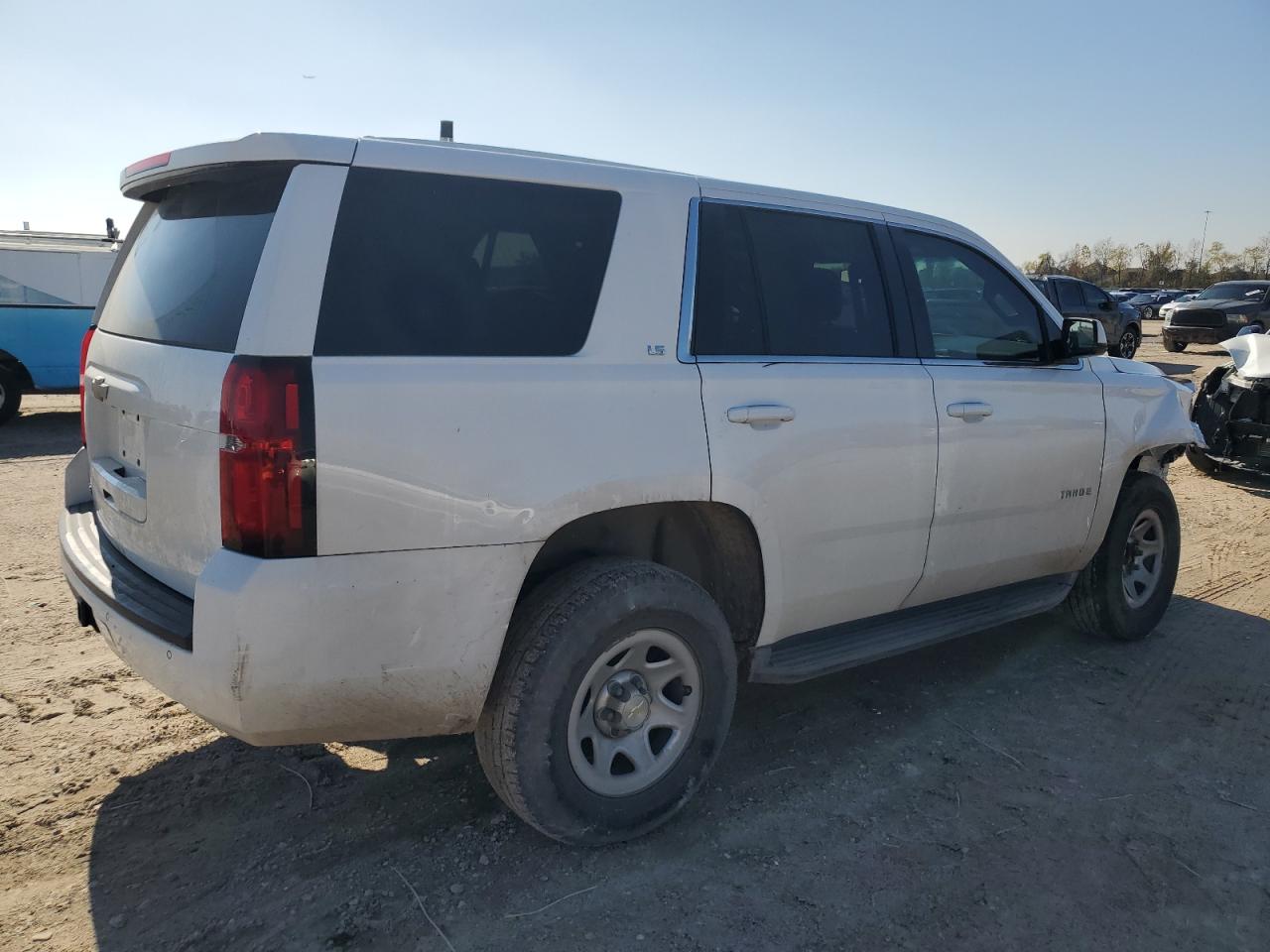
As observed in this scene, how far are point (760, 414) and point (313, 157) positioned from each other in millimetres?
1522

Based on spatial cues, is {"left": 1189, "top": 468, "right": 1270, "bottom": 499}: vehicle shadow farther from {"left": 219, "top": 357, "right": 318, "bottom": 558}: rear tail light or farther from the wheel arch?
{"left": 219, "top": 357, "right": 318, "bottom": 558}: rear tail light

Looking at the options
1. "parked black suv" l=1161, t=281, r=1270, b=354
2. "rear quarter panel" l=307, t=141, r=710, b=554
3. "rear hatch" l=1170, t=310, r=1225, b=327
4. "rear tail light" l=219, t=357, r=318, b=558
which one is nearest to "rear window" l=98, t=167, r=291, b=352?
"rear tail light" l=219, t=357, r=318, b=558

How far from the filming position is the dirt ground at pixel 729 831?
8.32 ft

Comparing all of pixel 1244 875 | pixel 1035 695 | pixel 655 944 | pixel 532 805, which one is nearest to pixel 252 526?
pixel 532 805

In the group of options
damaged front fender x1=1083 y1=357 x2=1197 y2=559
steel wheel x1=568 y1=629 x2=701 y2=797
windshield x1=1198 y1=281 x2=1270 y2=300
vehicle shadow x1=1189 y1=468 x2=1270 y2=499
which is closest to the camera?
steel wheel x1=568 y1=629 x2=701 y2=797

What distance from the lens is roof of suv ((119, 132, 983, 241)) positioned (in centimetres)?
241

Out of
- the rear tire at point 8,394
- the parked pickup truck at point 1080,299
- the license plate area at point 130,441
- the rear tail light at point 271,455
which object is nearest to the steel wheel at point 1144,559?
the rear tail light at point 271,455

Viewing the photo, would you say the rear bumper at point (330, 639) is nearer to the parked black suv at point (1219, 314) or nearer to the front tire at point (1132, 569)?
the front tire at point (1132, 569)

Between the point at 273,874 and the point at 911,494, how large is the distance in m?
2.50

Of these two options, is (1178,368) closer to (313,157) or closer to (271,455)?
(313,157)

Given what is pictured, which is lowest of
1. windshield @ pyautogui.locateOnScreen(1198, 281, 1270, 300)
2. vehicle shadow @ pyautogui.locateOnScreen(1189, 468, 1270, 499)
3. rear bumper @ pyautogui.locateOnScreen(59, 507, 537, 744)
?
vehicle shadow @ pyautogui.locateOnScreen(1189, 468, 1270, 499)

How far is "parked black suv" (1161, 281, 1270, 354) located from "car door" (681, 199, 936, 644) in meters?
22.7

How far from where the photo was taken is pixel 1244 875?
112 inches

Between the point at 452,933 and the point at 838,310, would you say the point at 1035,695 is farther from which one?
the point at 452,933
